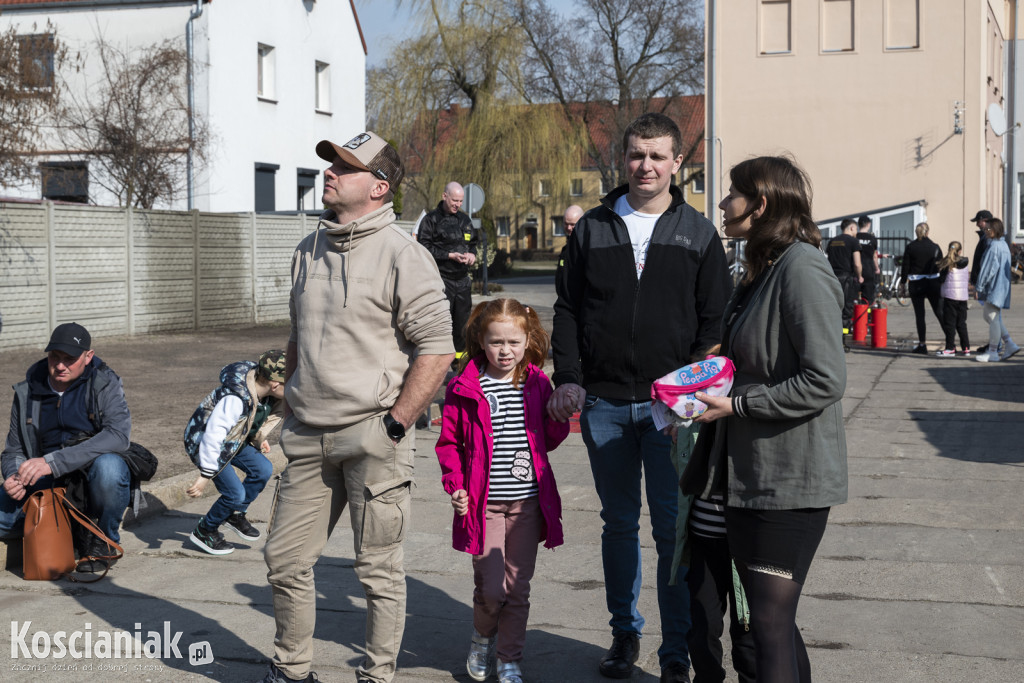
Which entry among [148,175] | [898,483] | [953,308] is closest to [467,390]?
[898,483]

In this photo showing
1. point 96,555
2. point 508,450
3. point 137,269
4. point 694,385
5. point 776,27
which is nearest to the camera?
point 694,385

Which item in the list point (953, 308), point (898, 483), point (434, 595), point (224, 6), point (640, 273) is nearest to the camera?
point (640, 273)

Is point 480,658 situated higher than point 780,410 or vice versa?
point 780,410

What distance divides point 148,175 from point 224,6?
4999 mm

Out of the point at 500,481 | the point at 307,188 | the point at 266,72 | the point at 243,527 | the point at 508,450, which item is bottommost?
the point at 243,527

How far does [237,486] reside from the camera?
20.4ft

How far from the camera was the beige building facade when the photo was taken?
103 feet

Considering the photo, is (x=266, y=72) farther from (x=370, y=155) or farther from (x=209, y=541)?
(x=370, y=155)

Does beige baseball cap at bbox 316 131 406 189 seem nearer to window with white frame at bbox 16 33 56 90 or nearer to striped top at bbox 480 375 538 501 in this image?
striped top at bbox 480 375 538 501

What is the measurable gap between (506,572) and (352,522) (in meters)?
0.66

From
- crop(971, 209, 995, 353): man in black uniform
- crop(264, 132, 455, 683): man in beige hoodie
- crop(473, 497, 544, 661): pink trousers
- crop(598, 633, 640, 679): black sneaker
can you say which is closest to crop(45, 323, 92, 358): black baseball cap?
crop(264, 132, 455, 683): man in beige hoodie

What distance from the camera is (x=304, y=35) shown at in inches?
1261

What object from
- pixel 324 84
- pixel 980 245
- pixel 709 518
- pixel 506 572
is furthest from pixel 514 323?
pixel 324 84

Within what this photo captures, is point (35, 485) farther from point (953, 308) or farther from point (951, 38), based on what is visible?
point (951, 38)
